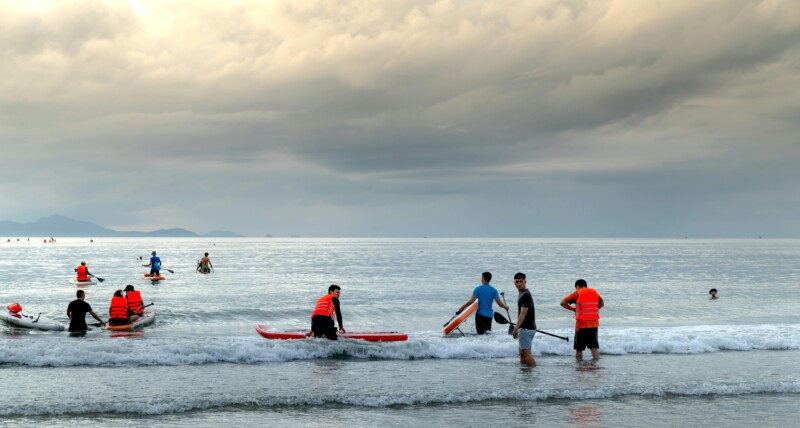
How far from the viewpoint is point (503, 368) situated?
48.2 ft

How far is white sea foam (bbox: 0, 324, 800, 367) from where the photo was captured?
1500cm

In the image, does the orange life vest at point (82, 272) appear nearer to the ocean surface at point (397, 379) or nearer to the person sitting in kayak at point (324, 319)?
the ocean surface at point (397, 379)

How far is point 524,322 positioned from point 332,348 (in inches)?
197

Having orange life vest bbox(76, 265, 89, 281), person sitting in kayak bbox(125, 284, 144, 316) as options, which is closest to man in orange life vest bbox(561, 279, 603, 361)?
person sitting in kayak bbox(125, 284, 144, 316)

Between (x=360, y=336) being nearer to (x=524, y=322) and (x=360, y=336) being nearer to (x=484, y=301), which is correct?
(x=484, y=301)

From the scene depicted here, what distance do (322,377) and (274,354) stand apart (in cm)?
267

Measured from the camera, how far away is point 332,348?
16.3 meters

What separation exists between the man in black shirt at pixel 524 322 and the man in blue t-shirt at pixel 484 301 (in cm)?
280

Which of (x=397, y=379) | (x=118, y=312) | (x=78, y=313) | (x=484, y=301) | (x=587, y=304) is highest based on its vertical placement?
(x=587, y=304)

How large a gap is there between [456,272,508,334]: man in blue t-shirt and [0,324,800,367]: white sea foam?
18.0 inches

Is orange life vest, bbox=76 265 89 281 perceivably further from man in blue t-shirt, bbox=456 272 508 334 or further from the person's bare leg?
the person's bare leg

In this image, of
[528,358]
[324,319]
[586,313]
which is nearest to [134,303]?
[324,319]

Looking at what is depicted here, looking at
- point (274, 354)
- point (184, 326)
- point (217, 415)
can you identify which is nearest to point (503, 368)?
point (274, 354)

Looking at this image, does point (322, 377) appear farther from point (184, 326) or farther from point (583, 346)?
point (184, 326)
